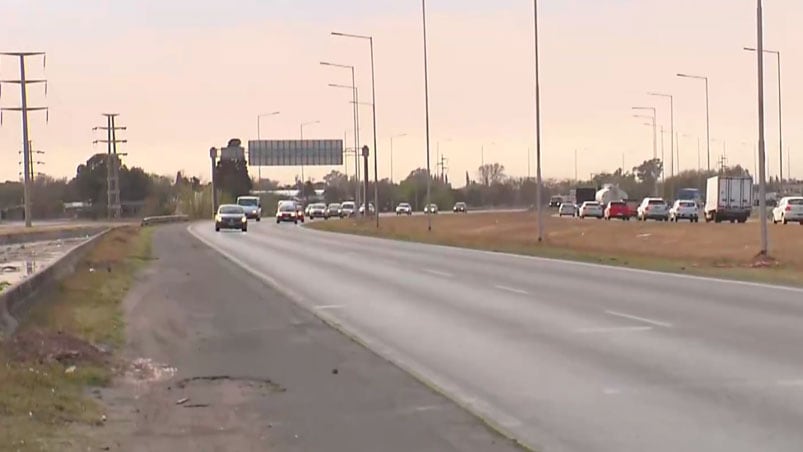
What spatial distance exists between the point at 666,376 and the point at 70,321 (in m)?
Result: 9.97

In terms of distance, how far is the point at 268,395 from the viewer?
11781 millimetres

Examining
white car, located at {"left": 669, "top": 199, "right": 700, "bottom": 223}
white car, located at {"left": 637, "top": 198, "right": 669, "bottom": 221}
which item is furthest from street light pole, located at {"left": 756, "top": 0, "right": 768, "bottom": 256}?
white car, located at {"left": 637, "top": 198, "right": 669, "bottom": 221}

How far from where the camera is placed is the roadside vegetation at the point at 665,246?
30.6 metres

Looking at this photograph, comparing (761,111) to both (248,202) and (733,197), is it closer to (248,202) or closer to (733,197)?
(733,197)

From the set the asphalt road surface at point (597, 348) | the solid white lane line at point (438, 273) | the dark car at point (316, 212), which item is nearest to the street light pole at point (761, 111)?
the asphalt road surface at point (597, 348)

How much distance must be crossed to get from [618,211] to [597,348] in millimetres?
73962

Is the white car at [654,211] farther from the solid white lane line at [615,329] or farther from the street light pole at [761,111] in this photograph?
the solid white lane line at [615,329]

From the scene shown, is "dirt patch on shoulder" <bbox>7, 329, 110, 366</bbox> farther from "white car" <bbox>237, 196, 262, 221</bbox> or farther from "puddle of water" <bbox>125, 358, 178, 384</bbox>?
"white car" <bbox>237, 196, 262, 221</bbox>

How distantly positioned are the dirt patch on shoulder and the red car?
7364 cm

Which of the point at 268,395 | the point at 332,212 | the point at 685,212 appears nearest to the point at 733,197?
the point at 685,212

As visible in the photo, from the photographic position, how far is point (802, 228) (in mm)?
53312

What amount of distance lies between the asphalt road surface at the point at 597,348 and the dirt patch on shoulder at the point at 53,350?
3.56 m

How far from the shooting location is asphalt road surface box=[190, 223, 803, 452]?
9.76m

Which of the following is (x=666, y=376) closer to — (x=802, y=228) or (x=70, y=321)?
(x=70, y=321)
